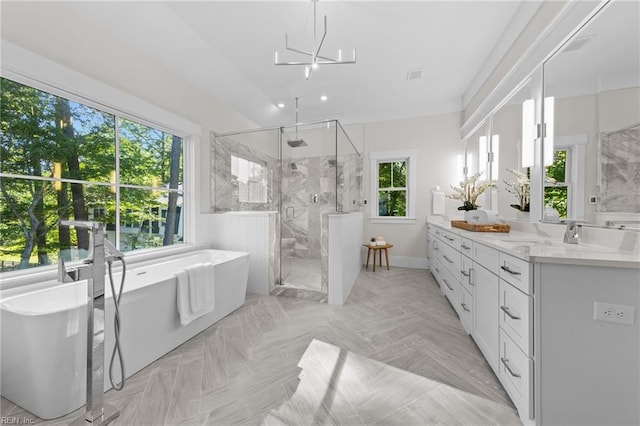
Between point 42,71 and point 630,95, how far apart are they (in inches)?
147

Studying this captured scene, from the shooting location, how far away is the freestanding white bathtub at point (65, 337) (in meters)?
1.23

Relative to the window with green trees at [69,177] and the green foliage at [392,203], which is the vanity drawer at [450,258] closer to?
the green foliage at [392,203]

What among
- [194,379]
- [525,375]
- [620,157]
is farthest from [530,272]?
[194,379]

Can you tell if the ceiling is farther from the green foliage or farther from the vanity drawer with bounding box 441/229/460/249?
the vanity drawer with bounding box 441/229/460/249

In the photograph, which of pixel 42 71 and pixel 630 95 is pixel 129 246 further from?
pixel 630 95

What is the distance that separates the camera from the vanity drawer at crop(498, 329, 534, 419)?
117 cm

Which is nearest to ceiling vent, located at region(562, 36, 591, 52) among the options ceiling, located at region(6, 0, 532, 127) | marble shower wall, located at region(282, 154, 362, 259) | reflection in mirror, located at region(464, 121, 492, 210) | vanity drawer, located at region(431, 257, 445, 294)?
ceiling, located at region(6, 0, 532, 127)

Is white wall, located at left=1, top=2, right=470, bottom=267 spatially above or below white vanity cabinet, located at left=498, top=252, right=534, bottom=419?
above

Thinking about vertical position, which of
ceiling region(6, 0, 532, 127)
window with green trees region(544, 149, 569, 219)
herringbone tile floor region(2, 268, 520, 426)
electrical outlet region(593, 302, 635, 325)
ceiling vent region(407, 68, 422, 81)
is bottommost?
herringbone tile floor region(2, 268, 520, 426)

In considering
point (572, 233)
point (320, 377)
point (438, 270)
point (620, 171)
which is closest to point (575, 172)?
point (620, 171)

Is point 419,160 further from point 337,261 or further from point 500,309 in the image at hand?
point 500,309

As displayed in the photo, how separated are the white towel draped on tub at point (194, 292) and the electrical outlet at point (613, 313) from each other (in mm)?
2461

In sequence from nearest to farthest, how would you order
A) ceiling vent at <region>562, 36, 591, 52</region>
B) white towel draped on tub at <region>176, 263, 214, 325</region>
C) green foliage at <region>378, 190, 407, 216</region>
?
ceiling vent at <region>562, 36, 591, 52</region> < white towel draped on tub at <region>176, 263, 214, 325</region> < green foliage at <region>378, 190, 407, 216</region>

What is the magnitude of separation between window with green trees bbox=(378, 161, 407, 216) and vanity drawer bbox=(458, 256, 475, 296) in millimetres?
2369
